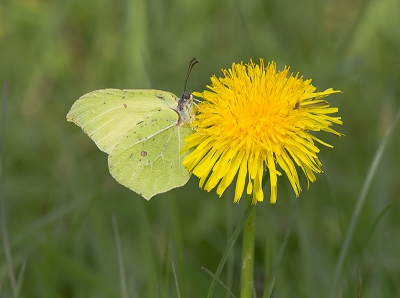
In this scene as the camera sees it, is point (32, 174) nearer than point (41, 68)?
Yes

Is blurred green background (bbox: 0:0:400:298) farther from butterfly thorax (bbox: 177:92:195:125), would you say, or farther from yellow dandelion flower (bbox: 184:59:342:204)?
yellow dandelion flower (bbox: 184:59:342:204)

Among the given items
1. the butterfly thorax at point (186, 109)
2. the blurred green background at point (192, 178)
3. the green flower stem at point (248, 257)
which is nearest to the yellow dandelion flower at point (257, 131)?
the green flower stem at point (248, 257)

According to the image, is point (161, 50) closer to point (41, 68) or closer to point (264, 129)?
point (41, 68)

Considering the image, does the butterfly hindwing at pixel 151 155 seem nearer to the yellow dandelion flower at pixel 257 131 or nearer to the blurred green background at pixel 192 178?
the blurred green background at pixel 192 178

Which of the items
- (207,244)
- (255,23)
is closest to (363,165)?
(207,244)

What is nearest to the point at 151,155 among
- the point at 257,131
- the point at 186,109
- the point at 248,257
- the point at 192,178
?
the point at 186,109
